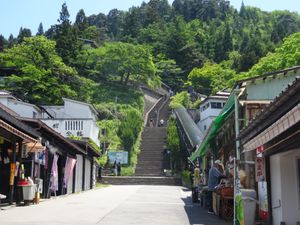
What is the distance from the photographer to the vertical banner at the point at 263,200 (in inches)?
401

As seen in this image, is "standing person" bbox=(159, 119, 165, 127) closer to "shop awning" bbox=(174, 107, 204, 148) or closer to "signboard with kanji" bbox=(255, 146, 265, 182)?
"shop awning" bbox=(174, 107, 204, 148)

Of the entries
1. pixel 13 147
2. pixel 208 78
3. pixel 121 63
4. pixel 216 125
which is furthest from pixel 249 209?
pixel 208 78

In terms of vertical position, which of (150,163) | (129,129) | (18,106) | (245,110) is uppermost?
(18,106)

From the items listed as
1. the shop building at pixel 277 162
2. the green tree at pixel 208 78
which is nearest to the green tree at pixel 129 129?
the green tree at pixel 208 78

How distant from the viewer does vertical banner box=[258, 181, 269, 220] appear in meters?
10.2

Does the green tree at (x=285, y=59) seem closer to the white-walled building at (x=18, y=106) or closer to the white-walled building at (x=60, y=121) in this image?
the white-walled building at (x=60, y=121)

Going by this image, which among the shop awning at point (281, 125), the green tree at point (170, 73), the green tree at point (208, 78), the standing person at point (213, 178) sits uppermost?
the green tree at point (170, 73)

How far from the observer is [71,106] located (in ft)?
138

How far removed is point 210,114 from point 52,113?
16362mm

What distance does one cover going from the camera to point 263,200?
1061 cm

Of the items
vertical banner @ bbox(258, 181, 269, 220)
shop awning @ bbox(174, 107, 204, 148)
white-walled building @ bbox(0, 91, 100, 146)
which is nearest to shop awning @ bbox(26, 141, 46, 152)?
vertical banner @ bbox(258, 181, 269, 220)

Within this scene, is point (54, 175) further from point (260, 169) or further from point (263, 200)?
point (263, 200)

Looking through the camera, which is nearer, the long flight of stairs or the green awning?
the green awning

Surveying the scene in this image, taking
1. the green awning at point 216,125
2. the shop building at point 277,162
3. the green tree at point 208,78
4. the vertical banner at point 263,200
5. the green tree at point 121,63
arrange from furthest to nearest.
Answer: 1. the green tree at point 208,78
2. the green tree at point 121,63
3. the green awning at point 216,125
4. the vertical banner at point 263,200
5. the shop building at point 277,162
